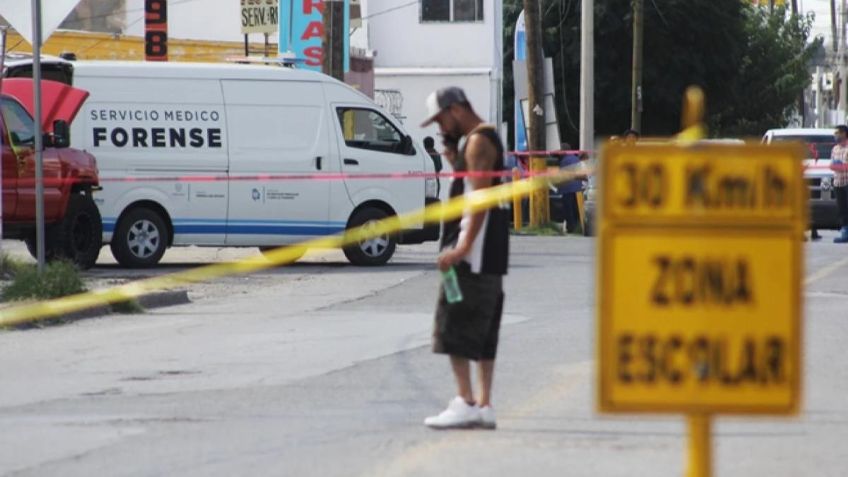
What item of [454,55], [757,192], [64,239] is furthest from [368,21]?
[757,192]

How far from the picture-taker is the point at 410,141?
22.5 metres

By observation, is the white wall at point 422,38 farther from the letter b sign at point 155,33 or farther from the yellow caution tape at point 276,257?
the yellow caution tape at point 276,257

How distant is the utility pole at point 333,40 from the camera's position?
90.0 ft

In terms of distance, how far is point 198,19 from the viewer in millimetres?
53094

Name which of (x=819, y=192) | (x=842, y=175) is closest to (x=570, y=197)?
(x=819, y=192)

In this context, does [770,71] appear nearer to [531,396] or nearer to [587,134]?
[587,134]

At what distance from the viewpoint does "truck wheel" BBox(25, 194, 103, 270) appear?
19672 mm

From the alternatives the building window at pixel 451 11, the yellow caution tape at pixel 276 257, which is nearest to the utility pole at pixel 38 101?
the yellow caution tape at pixel 276 257

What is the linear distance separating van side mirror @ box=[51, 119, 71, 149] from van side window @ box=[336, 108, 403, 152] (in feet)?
12.7

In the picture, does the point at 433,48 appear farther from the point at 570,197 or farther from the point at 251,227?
the point at 251,227

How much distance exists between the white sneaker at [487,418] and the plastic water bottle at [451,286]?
0.56 metres

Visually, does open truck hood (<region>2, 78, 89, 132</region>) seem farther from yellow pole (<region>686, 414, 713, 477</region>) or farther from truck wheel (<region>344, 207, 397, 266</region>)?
yellow pole (<region>686, 414, 713, 477</region>)

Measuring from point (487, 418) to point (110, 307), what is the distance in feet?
25.0

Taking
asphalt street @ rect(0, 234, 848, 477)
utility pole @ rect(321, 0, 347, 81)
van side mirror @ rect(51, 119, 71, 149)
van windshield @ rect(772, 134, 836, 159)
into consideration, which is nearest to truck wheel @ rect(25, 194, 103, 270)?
van side mirror @ rect(51, 119, 71, 149)
